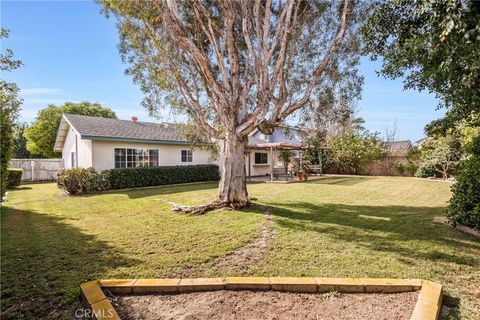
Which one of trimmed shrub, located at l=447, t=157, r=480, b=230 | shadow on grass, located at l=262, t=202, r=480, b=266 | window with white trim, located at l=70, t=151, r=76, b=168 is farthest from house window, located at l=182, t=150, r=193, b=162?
trimmed shrub, located at l=447, t=157, r=480, b=230

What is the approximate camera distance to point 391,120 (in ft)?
135

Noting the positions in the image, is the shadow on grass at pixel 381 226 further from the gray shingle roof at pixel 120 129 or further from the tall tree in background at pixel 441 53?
the gray shingle roof at pixel 120 129

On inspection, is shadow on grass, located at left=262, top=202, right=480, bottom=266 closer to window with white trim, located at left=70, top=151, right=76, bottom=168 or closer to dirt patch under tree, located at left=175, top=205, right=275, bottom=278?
dirt patch under tree, located at left=175, top=205, right=275, bottom=278

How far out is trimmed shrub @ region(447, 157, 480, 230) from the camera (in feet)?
19.1

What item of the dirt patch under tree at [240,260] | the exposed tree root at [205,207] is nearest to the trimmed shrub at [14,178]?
the exposed tree root at [205,207]

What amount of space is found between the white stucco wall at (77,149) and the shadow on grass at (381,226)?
1159 cm

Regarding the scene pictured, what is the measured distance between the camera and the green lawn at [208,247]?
3.46 metres

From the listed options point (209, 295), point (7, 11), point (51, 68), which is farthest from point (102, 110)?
point (209, 295)

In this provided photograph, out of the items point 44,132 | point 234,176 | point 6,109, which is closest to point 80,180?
point 6,109

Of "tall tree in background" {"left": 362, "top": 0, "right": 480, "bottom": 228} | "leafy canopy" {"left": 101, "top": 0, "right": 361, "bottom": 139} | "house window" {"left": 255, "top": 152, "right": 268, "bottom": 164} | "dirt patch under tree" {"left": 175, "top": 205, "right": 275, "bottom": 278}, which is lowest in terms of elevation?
"dirt patch under tree" {"left": 175, "top": 205, "right": 275, "bottom": 278}

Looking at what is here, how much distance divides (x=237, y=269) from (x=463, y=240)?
483cm

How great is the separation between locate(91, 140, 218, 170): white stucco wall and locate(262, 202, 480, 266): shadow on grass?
35.5 feet

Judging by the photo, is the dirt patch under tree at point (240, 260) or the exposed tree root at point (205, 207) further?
the exposed tree root at point (205, 207)

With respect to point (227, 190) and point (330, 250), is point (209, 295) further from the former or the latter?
point (227, 190)
